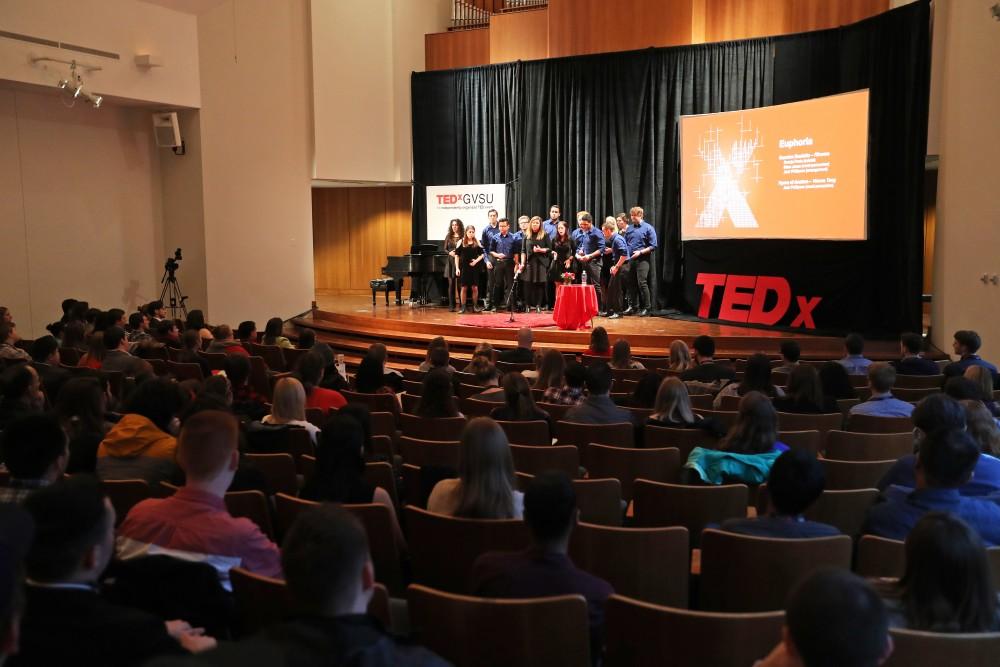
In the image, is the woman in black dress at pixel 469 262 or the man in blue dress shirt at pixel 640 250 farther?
the woman in black dress at pixel 469 262

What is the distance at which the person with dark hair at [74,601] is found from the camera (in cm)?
167

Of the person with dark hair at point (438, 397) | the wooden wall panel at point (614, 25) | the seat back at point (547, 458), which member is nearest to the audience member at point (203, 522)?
the seat back at point (547, 458)

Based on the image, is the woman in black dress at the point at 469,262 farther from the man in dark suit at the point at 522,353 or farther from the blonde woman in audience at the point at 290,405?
the blonde woman in audience at the point at 290,405

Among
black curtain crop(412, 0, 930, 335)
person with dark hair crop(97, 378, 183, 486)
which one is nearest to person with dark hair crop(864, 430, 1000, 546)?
person with dark hair crop(97, 378, 183, 486)

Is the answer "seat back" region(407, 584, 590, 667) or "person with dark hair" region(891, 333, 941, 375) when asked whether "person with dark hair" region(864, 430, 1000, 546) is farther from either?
"person with dark hair" region(891, 333, 941, 375)

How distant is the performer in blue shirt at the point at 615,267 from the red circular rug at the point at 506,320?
3.00 ft

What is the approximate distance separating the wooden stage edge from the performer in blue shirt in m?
0.27

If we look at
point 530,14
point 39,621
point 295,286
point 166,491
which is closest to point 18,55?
point 295,286

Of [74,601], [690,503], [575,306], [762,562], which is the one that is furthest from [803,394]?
[575,306]

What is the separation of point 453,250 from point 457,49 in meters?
4.41

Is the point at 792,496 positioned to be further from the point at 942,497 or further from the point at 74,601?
the point at 74,601

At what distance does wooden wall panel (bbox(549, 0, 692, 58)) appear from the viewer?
12969 millimetres

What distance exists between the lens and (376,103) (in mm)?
14859

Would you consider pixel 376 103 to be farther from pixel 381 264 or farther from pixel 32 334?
pixel 32 334
